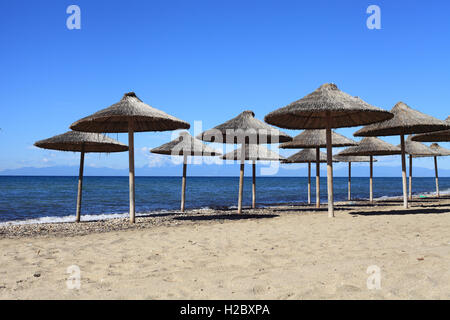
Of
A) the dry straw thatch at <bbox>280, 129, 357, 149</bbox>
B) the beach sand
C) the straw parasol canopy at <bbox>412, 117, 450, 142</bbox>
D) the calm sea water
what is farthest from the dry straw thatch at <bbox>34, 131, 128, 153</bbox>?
the straw parasol canopy at <bbox>412, 117, 450, 142</bbox>

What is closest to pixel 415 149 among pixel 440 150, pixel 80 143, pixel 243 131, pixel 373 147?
pixel 440 150

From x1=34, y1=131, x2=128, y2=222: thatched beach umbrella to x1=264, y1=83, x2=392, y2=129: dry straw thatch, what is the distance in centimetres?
488

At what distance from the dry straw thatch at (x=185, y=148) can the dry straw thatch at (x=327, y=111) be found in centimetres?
362

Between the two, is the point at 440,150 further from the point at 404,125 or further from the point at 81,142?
the point at 81,142

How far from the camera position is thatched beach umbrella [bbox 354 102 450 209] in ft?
32.9

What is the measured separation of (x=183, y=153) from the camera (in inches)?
537

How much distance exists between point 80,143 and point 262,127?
5378mm

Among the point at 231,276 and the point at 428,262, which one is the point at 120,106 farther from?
the point at 428,262

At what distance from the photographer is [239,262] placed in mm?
4434

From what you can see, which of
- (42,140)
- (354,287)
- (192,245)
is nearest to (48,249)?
(192,245)

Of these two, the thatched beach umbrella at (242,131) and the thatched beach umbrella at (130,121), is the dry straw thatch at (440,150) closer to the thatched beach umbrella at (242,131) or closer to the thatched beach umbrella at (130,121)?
the thatched beach umbrella at (242,131)

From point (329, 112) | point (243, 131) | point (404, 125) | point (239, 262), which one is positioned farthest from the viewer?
point (243, 131)

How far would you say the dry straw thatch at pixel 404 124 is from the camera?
1002 cm

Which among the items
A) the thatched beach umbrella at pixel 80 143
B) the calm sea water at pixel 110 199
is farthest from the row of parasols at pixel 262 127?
the calm sea water at pixel 110 199
